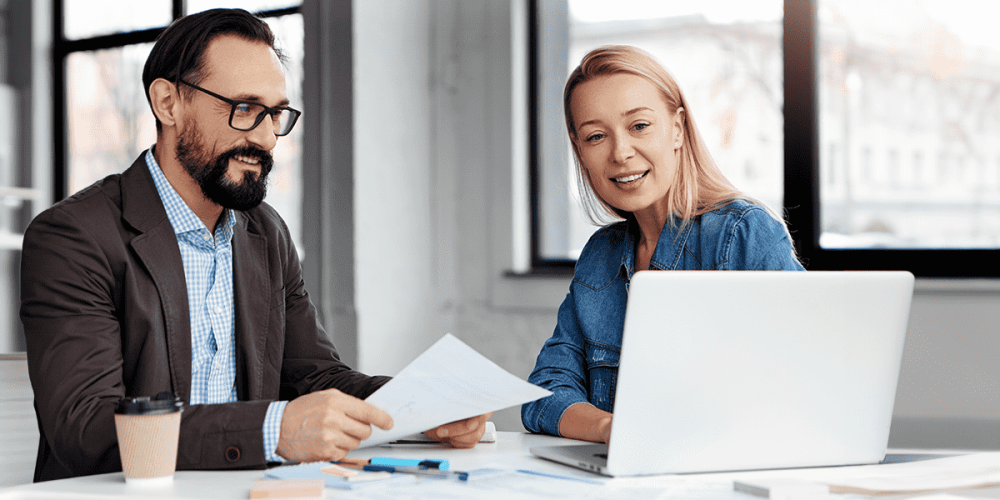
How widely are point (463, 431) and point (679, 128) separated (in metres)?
0.68

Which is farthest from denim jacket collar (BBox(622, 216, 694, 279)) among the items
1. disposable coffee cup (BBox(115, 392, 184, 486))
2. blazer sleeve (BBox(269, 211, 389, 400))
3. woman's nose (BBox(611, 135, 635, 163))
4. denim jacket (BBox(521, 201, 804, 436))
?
disposable coffee cup (BBox(115, 392, 184, 486))

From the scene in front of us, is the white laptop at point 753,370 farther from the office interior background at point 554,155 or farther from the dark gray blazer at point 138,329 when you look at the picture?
the office interior background at point 554,155

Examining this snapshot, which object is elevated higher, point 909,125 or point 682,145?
point 909,125

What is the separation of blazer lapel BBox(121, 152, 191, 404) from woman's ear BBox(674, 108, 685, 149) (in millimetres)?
847

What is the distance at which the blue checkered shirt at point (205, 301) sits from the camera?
1.38 metres

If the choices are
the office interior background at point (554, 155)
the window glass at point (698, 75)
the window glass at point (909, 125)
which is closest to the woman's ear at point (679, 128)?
the window glass at point (698, 75)

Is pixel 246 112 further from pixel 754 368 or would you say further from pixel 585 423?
pixel 754 368

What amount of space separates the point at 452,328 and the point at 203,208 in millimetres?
1890

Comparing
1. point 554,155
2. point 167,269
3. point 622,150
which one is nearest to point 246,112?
point 167,269

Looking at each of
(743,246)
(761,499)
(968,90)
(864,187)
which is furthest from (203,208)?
(968,90)

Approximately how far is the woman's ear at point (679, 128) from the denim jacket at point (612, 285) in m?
0.16

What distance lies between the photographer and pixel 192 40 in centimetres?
143

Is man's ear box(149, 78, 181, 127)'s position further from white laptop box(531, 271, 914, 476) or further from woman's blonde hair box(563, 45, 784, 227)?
white laptop box(531, 271, 914, 476)

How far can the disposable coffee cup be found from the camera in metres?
0.91
